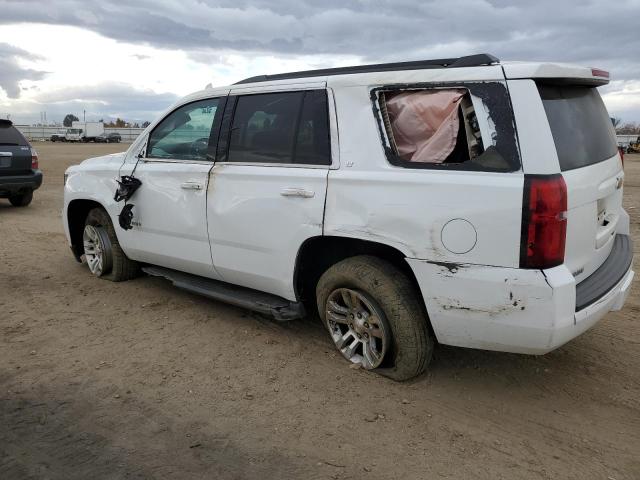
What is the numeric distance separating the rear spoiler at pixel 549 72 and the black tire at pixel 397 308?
1303 millimetres

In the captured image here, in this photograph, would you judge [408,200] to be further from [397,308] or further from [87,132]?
[87,132]

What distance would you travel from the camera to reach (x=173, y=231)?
4.55 meters

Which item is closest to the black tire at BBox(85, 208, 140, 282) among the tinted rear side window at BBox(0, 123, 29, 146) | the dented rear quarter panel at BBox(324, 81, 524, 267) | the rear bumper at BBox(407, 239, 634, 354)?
the dented rear quarter panel at BBox(324, 81, 524, 267)

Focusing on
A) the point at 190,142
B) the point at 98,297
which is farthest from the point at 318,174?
the point at 98,297

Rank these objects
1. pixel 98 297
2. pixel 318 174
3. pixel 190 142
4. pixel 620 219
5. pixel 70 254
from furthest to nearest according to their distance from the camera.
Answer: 1. pixel 70 254
2. pixel 98 297
3. pixel 190 142
4. pixel 620 219
5. pixel 318 174

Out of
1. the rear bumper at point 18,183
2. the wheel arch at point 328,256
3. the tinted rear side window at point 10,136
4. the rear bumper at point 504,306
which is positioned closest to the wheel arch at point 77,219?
the wheel arch at point 328,256

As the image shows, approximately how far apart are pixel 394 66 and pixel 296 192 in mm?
1013

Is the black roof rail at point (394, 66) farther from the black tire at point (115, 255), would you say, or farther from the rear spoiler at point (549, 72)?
the black tire at point (115, 255)

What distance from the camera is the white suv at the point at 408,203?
112 inches

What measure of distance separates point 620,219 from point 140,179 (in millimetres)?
3759

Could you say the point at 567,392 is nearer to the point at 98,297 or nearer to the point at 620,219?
the point at 620,219

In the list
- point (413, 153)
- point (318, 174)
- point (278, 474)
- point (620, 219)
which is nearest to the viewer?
point (278, 474)

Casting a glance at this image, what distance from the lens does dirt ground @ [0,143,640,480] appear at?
278cm

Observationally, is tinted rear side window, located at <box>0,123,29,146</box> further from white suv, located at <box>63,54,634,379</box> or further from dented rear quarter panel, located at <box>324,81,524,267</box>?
dented rear quarter panel, located at <box>324,81,524,267</box>
